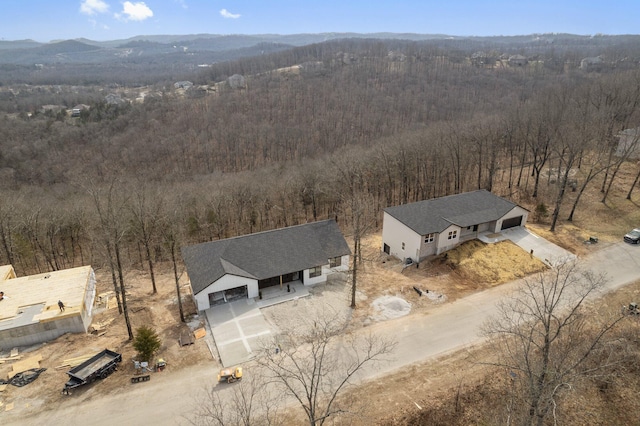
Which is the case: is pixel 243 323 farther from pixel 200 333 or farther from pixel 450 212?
pixel 450 212

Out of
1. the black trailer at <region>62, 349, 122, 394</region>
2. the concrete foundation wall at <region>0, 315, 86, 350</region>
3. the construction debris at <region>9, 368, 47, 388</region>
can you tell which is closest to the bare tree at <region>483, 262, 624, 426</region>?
the black trailer at <region>62, 349, 122, 394</region>

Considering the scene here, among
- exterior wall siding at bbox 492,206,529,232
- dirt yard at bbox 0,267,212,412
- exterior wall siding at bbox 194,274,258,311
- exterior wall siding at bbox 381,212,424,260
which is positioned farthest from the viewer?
exterior wall siding at bbox 492,206,529,232

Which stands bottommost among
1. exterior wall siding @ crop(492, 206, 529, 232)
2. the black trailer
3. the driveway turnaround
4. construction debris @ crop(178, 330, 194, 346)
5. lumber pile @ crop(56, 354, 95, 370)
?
the driveway turnaround

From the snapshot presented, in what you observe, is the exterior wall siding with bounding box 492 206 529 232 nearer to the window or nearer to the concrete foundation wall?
the window

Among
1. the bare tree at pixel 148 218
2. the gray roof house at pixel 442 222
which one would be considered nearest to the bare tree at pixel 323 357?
the gray roof house at pixel 442 222

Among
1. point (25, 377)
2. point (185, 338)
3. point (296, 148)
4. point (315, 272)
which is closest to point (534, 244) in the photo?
point (315, 272)

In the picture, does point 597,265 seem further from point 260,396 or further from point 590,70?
point 590,70
